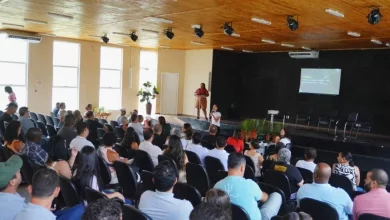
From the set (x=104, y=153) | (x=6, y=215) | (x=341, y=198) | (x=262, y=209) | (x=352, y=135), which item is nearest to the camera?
(x=6, y=215)

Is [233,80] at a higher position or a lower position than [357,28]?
lower

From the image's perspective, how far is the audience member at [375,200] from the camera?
333cm

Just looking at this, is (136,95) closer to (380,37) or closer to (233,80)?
(233,80)

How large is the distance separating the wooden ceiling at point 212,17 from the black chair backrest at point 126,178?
3593 mm

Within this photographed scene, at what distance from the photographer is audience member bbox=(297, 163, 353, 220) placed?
3559 mm

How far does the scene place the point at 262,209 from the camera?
329cm

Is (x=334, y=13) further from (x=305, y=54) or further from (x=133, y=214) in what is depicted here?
(x=305, y=54)

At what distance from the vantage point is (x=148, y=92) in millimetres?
15727

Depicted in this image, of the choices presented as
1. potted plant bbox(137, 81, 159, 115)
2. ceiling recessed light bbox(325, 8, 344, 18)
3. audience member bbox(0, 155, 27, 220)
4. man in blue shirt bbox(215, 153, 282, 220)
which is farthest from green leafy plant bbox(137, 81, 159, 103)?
audience member bbox(0, 155, 27, 220)

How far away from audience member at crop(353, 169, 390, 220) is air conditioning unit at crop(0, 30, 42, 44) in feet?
38.0

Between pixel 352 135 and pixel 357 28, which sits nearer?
pixel 357 28

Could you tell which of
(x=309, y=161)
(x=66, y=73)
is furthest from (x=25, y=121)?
(x=66, y=73)

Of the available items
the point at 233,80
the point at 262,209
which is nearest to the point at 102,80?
the point at 233,80

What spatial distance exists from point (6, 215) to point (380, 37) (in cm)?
A: 1040
